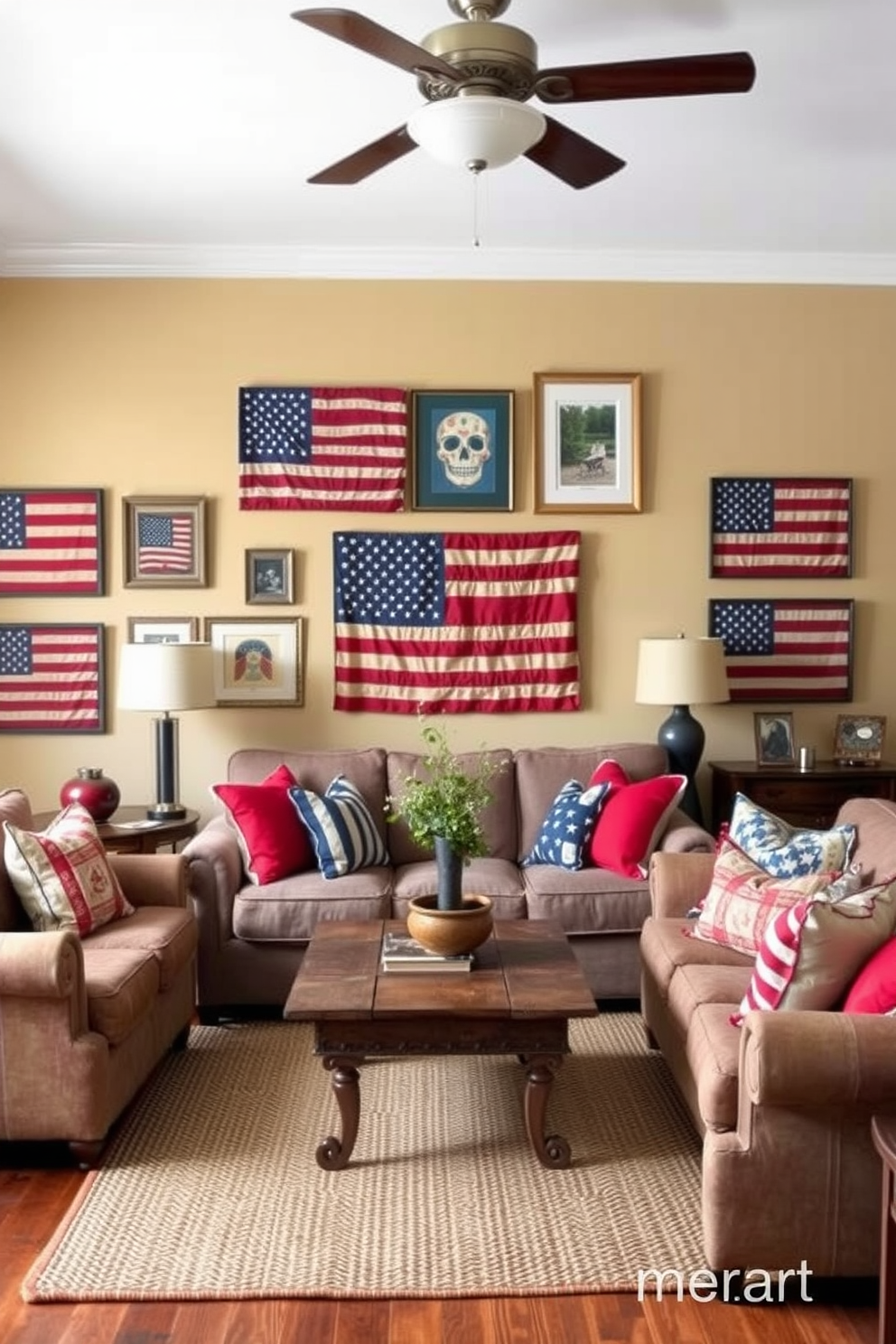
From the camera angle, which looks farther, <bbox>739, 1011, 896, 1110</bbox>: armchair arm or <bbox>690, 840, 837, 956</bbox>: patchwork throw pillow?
<bbox>690, 840, 837, 956</bbox>: patchwork throw pillow

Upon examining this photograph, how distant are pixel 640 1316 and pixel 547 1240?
0.34 m

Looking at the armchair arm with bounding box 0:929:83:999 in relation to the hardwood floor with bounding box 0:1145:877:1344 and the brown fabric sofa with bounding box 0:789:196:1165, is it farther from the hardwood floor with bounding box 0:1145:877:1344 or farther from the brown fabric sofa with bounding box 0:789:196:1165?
the hardwood floor with bounding box 0:1145:877:1344

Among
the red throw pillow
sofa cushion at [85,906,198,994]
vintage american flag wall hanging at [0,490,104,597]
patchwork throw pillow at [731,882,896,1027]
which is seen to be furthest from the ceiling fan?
vintage american flag wall hanging at [0,490,104,597]

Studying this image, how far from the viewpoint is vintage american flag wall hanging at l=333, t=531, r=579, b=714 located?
5.38 m

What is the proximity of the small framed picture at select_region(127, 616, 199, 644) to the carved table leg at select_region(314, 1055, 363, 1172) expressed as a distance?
104 inches

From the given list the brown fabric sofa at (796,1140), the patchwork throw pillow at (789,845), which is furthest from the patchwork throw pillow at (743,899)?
the brown fabric sofa at (796,1140)

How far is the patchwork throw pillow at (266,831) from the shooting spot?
14.9ft

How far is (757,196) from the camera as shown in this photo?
15.1ft

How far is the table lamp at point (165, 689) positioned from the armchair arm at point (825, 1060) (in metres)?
2.95

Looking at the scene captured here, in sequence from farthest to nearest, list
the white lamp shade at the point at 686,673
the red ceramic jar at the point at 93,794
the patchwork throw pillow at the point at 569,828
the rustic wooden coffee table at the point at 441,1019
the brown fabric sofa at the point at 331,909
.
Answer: the white lamp shade at the point at 686,673 < the red ceramic jar at the point at 93,794 < the patchwork throw pillow at the point at 569,828 < the brown fabric sofa at the point at 331,909 < the rustic wooden coffee table at the point at 441,1019

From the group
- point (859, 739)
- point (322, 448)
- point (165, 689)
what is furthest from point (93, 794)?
point (859, 739)

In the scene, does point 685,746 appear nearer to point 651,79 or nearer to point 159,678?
point 159,678

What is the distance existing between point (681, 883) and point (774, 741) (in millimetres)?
1567

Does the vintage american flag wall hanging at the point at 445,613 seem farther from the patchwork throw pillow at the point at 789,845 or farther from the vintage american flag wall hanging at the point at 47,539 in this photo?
the patchwork throw pillow at the point at 789,845
